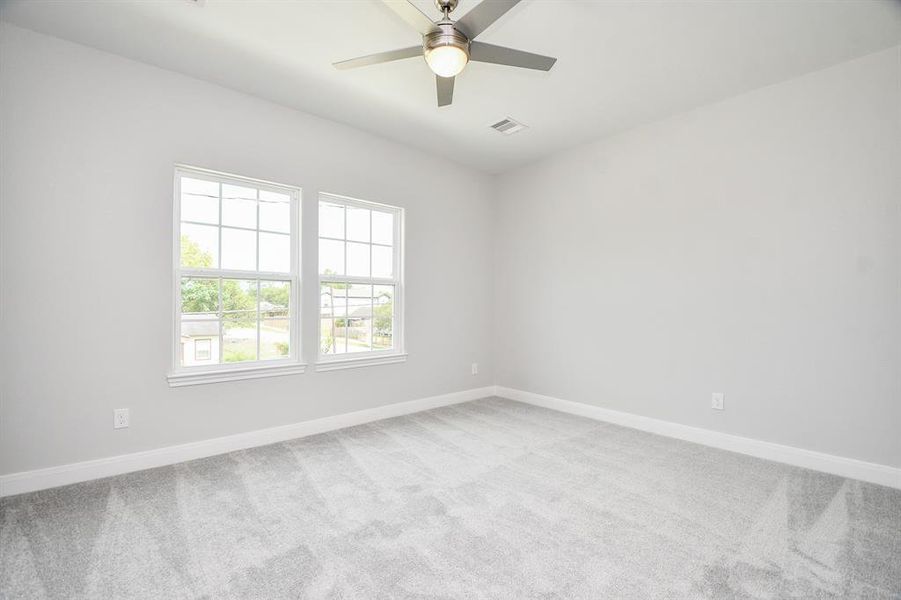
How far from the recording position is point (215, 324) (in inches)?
126

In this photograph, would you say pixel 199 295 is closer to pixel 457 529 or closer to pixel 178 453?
pixel 178 453

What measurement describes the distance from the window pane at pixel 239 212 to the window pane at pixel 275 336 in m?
0.76

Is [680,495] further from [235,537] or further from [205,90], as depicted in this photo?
[205,90]

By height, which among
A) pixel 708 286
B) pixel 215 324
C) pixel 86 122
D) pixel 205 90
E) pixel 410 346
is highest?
pixel 205 90

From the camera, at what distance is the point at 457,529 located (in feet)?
6.92

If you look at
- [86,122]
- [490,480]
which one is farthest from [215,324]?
[490,480]

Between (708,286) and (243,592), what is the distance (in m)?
3.73

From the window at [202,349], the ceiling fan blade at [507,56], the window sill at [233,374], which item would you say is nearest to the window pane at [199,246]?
the window at [202,349]

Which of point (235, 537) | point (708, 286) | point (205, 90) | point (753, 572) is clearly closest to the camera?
point (753, 572)

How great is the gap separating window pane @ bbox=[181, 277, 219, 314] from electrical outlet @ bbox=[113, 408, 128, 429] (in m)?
0.75

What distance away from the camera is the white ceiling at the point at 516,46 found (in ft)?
7.70

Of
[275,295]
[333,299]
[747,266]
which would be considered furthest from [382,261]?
[747,266]

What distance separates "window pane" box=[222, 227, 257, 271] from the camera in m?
3.27

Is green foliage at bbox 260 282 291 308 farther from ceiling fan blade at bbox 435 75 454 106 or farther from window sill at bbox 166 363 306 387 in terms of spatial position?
ceiling fan blade at bbox 435 75 454 106
